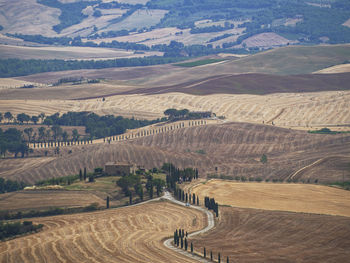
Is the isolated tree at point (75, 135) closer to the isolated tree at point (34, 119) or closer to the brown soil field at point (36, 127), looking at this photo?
the brown soil field at point (36, 127)

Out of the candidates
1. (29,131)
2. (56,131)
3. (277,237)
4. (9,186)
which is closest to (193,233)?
(277,237)

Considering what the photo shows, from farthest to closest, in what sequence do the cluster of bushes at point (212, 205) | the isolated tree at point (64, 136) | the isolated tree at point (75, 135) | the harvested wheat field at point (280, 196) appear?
the isolated tree at point (75, 135), the isolated tree at point (64, 136), the harvested wheat field at point (280, 196), the cluster of bushes at point (212, 205)

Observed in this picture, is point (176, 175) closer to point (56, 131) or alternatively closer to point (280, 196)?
point (280, 196)

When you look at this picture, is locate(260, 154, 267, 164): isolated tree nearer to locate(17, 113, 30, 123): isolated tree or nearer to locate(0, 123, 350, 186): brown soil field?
locate(0, 123, 350, 186): brown soil field

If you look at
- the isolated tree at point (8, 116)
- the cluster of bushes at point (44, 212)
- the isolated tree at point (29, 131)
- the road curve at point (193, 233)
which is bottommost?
the cluster of bushes at point (44, 212)

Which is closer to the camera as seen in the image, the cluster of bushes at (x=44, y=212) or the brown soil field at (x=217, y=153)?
the cluster of bushes at (x=44, y=212)

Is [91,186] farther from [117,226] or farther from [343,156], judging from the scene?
[343,156]

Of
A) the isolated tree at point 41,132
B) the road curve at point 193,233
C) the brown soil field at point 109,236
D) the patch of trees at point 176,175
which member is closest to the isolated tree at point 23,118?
the isolated tree at point 41,132
